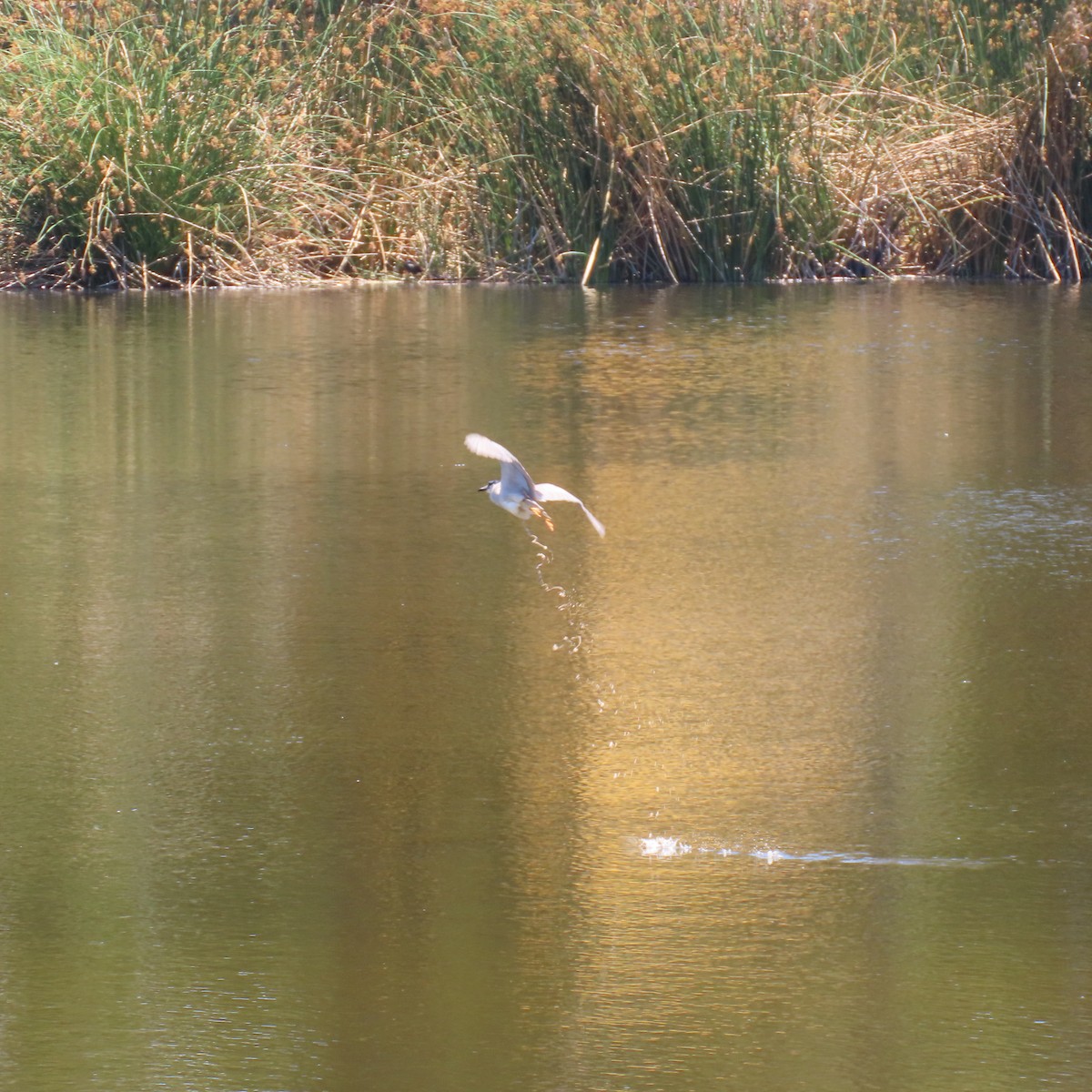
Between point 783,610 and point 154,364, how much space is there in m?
4.20

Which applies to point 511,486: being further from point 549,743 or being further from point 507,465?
point 549,743

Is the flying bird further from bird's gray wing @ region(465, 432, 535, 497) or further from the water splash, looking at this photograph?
the water splash

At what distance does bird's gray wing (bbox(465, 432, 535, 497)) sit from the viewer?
4.08m

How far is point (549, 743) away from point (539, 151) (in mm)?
7795

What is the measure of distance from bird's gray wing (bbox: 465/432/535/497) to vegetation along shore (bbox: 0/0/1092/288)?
267 inches

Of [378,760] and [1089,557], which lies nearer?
[378,760]

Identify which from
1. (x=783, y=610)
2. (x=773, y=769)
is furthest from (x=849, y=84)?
(x=773, y=769)

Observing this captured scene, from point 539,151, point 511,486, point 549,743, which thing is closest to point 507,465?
point 511,486

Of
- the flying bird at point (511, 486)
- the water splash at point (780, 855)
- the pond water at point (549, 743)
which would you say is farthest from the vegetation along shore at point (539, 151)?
the water splash at point (780, 855)

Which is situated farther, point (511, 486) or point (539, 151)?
point (539, 151)

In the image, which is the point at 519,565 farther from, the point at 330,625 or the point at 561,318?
the point at 561,318

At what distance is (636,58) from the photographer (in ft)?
35.9

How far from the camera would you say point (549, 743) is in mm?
3721

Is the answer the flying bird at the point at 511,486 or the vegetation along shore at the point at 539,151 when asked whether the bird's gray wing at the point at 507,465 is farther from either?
the vegetation along shore at the point at 539,151
